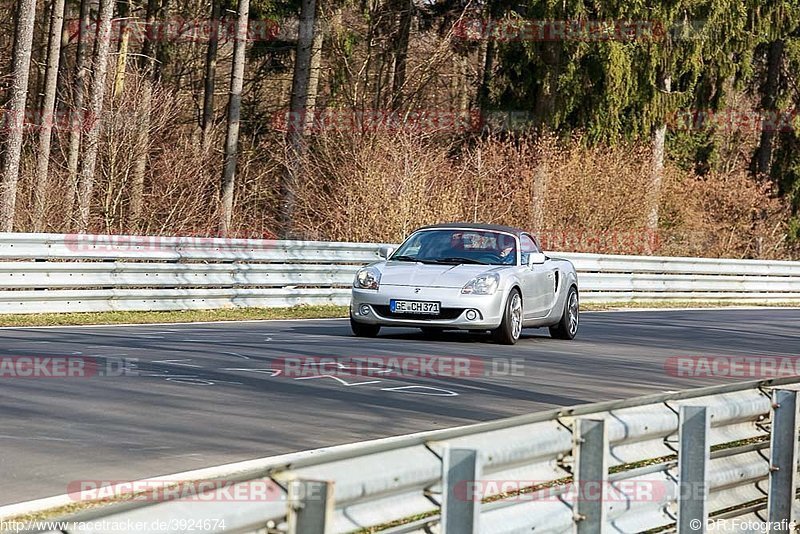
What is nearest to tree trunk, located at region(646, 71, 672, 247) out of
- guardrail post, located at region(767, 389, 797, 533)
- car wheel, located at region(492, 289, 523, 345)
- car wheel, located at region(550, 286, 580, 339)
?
car wheel, located at region(550, 286, 580, 339)

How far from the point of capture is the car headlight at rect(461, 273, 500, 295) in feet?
53.3

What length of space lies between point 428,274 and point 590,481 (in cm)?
1116

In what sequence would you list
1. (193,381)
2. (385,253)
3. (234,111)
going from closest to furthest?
(193,381), (385,253), (234,111)

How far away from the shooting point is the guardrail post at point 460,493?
14.3 feet

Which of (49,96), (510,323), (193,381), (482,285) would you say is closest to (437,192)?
(510,323)

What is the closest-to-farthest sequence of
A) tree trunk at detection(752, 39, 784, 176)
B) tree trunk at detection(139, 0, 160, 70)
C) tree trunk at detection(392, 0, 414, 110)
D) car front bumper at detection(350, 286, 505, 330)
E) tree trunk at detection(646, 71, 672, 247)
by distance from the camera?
1. car front bumper at detection(350, 286, 505, 330)
2. tree trunk at detection(646, 71, 672, 247)
3. tree trunk at detection(392, 0, 414, 110)
4. tree trunk at detection(139, 0, 160, 70)
5. tree trunk at detection(752, 39, 784, 176)

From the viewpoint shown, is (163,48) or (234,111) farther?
(163,48)

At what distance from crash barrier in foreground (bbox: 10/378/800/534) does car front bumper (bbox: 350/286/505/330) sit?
8390 millimetres

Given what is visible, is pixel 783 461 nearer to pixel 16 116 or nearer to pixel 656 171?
pixel 16 116

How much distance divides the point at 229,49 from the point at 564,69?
17630 mm

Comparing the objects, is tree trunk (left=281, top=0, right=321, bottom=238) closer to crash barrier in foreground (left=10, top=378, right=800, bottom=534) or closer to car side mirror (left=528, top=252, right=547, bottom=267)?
car side mirror (left=528, top=252, right=547, bottom=267)

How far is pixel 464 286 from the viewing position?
16.3m

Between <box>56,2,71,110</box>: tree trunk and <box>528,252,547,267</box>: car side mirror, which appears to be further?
<box>56,2,71,110</box>: tree trunk

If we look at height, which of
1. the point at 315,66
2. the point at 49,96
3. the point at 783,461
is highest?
the point at 315,66
